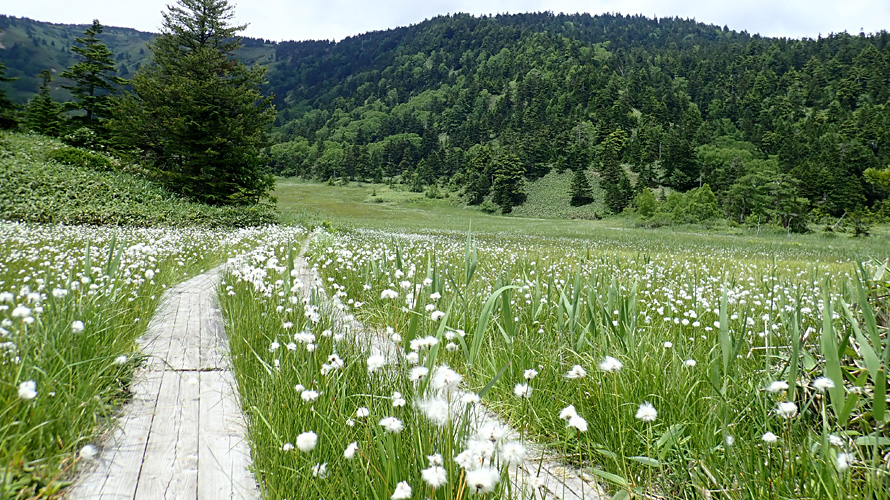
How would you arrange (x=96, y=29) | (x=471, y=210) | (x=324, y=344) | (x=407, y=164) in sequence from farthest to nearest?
1. (x=407, y=164)
2. (x=471, y=210)
3. (x=96, y=29)
4. (x=324, y=344)

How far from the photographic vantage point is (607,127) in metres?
93.5

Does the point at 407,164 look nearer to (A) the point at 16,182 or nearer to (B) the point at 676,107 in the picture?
(B) the point at 676,107

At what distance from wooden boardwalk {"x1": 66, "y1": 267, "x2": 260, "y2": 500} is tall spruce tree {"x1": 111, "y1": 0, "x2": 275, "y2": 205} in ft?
66.1

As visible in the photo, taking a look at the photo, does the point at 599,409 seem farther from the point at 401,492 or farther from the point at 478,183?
the point at 478,183

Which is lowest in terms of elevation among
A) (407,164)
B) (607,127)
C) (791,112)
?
(407,164)

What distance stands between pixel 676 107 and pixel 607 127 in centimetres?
2769

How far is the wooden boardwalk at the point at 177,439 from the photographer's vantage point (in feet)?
6.26

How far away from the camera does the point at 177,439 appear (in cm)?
232

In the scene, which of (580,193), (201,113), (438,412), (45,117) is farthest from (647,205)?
(45,117)

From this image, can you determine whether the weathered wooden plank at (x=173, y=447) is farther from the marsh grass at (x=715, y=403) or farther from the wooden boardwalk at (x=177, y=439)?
the marsh grass at (x=715, y=403)

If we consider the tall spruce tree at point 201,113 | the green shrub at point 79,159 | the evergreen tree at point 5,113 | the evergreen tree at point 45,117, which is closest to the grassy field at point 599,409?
the tall spruce tree at point 201,113

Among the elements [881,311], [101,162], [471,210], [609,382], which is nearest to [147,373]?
[609,382]

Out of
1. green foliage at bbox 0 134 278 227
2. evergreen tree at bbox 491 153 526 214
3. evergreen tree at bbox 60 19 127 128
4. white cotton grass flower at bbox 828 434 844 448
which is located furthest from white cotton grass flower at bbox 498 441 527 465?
evergreen tree at bbox 491 153 526 214

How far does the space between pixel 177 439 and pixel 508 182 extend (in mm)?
77628
